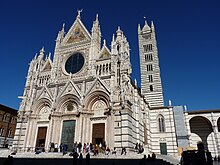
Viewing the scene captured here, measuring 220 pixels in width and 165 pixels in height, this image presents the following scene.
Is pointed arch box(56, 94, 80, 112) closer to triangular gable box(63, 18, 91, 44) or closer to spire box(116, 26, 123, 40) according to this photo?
triangular gable box(63, 18, 91, 44)

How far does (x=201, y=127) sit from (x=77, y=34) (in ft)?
81.6

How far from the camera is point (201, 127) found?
2977cm

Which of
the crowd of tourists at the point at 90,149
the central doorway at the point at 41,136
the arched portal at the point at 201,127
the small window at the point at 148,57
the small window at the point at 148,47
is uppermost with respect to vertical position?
the small window at the point at 148,47

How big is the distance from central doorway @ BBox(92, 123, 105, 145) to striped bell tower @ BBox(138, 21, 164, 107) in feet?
53.6

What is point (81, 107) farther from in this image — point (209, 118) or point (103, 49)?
point (209, 118)

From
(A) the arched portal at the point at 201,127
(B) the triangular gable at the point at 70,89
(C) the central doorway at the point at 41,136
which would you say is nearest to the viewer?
(C) the central doorway at the point at 41,136

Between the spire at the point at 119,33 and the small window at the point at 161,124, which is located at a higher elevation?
the spire at the point at 119,33

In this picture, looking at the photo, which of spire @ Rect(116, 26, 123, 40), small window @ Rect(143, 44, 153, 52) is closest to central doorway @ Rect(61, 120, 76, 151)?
spire @ Rect(116, 26, 123, 40)

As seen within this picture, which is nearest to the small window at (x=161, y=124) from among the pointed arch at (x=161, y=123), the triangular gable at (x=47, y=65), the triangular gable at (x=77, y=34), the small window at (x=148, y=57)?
the pointed arch at (x=161, y=123)

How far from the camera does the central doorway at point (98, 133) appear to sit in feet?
64.5

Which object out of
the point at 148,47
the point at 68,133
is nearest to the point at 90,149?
the point at 68,133

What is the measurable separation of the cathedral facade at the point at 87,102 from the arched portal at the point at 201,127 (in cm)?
548

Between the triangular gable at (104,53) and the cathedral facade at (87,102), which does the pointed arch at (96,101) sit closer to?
the cathedral facade at (87,102)

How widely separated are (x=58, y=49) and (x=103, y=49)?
7.64 metres
